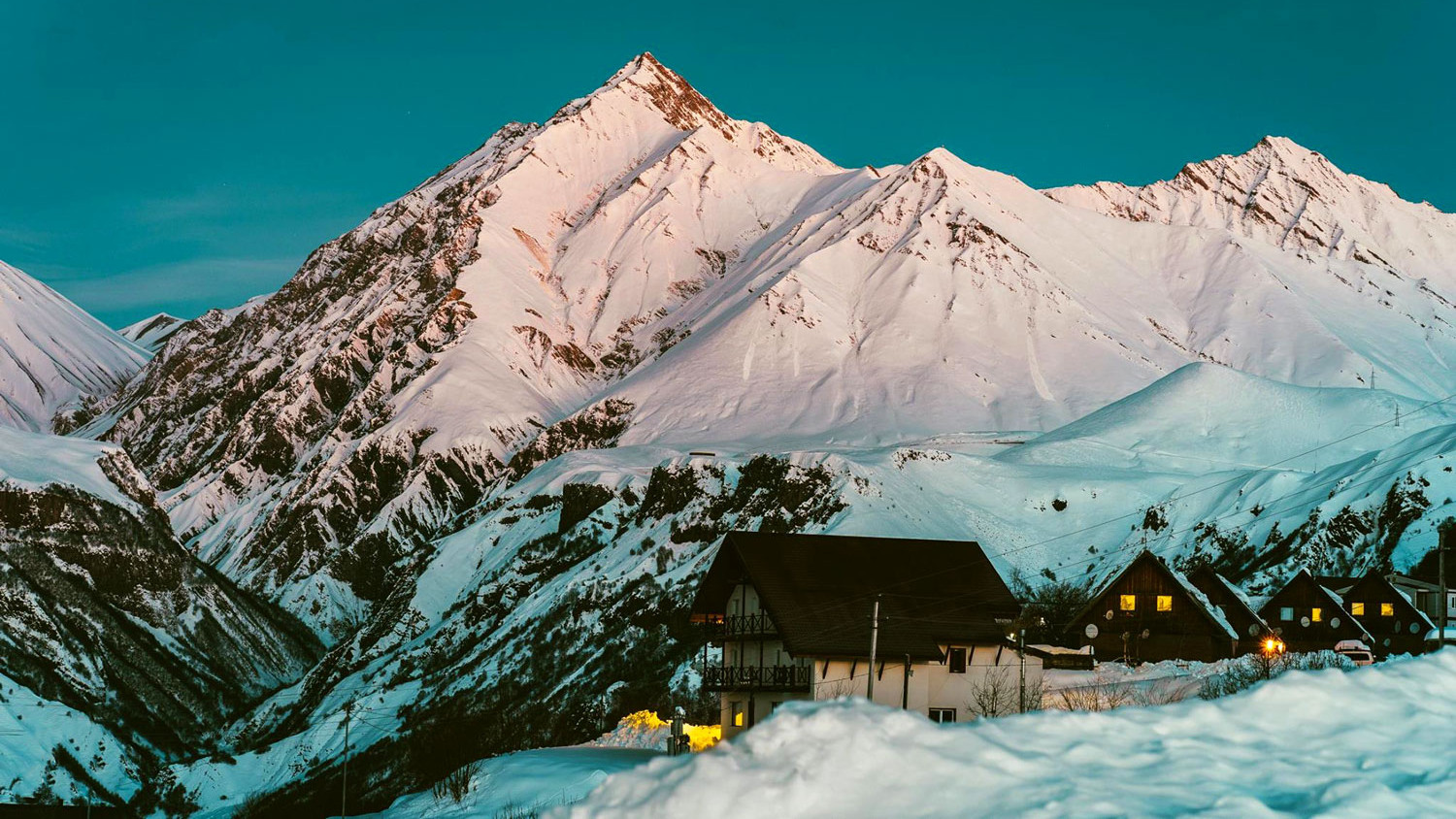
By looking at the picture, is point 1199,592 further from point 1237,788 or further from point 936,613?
point 1237,788

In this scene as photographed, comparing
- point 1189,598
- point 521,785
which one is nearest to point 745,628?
point 521,785

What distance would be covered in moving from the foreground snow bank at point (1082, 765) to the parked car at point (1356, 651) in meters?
62.9

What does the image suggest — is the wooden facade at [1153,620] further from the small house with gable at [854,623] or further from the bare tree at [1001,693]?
the bare tree at [1001,693]

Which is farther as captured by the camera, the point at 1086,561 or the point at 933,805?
the point at 1086,561

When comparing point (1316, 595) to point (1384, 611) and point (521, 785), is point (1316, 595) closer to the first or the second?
point (1384, 611)

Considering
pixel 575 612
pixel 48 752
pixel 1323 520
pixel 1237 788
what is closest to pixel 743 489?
pixel 575 612

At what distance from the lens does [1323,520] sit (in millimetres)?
143875

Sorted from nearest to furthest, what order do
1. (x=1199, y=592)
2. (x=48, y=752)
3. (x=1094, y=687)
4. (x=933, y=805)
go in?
(x=933, y=805), (x=1094, y=687), (x=1199, y=592), (x=48, y=752)

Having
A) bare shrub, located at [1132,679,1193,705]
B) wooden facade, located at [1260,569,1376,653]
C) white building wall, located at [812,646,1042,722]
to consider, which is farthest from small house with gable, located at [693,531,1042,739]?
wooden facade, located at [1260,569,1376,653]

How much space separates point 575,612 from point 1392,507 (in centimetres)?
7268

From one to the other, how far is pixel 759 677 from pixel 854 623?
3865mm

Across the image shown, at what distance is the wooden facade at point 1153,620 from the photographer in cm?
9450

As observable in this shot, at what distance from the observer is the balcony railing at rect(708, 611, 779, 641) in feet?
193

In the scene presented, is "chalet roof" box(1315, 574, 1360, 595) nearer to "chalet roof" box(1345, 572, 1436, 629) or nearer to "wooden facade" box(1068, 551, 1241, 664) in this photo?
"chalet roof" box(1345, 572, 1436, 629)
